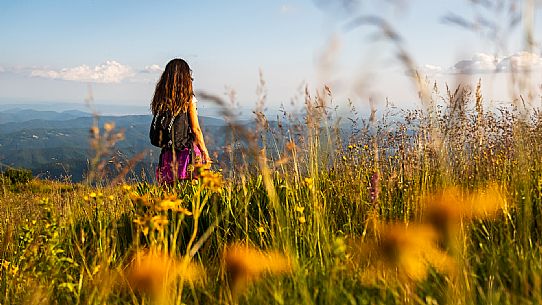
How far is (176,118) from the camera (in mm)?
5953

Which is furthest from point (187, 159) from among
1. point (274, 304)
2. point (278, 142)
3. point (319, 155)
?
point (274, 304)

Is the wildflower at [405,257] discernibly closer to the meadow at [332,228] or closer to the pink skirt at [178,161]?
the meadow at [332,228]

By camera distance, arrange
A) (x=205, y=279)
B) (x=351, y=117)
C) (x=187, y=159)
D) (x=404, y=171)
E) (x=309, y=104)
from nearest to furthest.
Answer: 1. (x=205, y=279)
2. (x=309, y=104)
3. (x=404, y=171)
4. (x=351, y=117)
5. (x=187, y=159)

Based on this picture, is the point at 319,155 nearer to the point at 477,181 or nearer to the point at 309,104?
the point at 309,104

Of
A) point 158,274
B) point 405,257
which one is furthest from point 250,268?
point 405,257

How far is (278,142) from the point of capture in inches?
144

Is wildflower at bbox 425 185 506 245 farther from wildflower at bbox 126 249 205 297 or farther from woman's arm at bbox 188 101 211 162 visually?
woman's arm at bbox 188 101 211 162

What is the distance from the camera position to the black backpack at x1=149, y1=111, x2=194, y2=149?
231 inches

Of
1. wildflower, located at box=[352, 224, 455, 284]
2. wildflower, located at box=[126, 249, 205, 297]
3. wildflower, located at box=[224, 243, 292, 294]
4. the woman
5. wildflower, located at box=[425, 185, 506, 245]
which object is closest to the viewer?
wildflower, located at box=[352, 224, 455, 284]

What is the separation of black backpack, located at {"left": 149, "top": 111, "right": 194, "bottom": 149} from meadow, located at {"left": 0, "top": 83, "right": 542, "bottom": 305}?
5.75 feet

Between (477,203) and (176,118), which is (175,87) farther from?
(477,203)

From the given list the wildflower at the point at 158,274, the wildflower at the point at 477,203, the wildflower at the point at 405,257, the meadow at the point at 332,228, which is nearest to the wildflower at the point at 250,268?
the meadow at the point at 332,228

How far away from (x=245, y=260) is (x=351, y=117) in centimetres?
260

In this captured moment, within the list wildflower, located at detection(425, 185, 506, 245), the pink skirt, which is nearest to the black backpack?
the pink skirt
